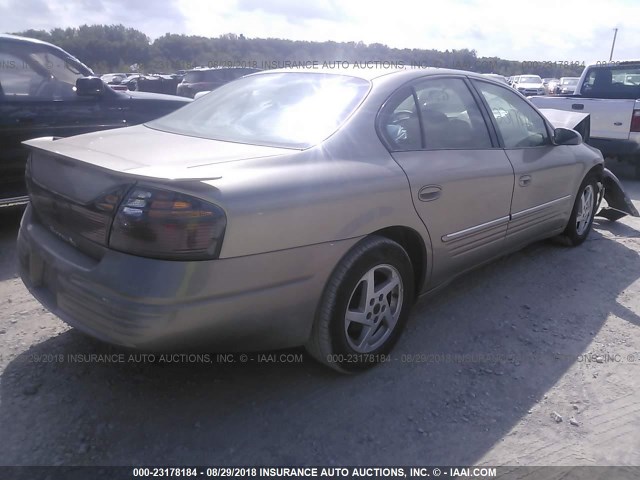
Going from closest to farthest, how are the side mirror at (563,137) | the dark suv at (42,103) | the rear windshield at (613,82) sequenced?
the side mirror at (563,137)
the dark suv at (42,103)
the rear windshield at (613,82)

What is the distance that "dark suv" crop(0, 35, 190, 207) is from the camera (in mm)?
4676

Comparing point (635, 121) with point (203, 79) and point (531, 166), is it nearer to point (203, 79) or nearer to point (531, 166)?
point (531, 166)

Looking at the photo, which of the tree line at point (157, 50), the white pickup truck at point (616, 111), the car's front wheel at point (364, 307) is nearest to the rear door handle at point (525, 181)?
the car's front wheel at point (364, 307)

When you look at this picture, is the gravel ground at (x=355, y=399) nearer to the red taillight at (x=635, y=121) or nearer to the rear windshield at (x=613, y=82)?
the red taillight at (x=635, y=121)

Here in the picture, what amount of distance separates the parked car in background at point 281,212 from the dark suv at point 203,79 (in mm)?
13294

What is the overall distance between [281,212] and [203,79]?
50.4 ft

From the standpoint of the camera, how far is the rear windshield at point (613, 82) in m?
8.57

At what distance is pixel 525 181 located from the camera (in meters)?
3.68

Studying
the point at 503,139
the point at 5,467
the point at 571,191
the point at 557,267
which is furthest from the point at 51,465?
the point at 571,191

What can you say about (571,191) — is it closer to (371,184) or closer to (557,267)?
(557,267)

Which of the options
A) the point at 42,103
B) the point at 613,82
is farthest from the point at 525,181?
the point at 613,82

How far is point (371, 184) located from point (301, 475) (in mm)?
1304

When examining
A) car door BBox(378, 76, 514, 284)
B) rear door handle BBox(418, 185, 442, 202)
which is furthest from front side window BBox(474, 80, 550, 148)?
rear door handle BBox(418, 185, 442, 202)

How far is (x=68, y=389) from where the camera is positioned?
2564 millimetres
